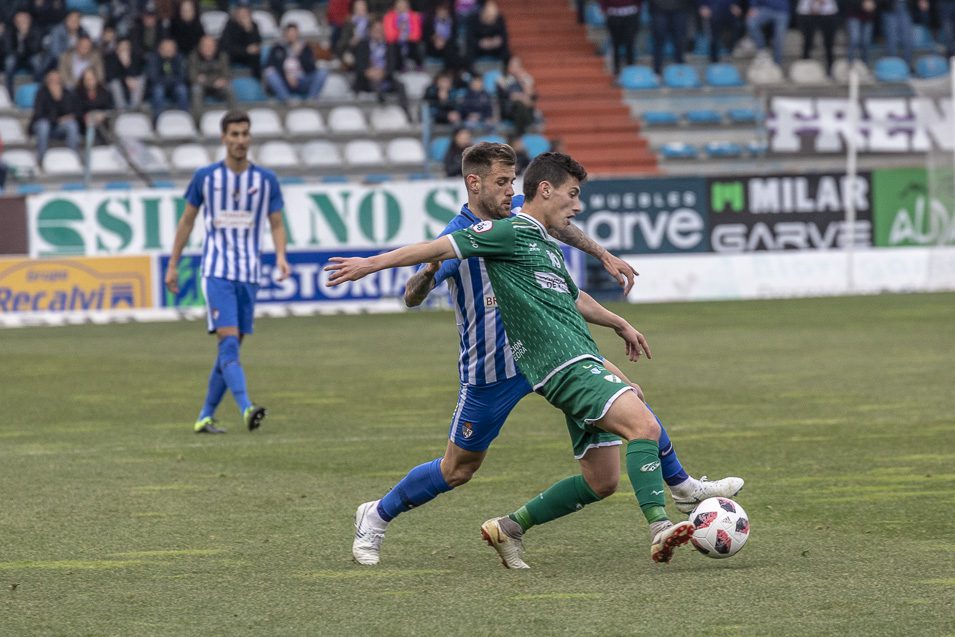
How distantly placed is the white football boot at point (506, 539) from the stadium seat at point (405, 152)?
19.9m

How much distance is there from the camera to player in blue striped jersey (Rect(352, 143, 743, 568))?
6199 millimetres

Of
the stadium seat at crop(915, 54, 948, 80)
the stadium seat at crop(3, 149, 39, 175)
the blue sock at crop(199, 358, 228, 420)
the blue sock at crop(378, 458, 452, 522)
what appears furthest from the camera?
the stadium seat at crop(915, 54, 948, 80)

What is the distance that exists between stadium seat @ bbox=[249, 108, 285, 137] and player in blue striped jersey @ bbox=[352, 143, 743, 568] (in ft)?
65.0

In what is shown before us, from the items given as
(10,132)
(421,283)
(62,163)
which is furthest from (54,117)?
(421,283)

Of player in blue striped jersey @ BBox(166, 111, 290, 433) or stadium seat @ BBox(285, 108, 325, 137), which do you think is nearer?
player in blue striped jersey @ BBox(166, 111, 290, 433)

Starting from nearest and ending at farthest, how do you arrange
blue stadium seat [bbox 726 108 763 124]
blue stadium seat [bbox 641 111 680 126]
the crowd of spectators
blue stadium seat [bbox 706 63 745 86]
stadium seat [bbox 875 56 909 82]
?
1. blue stadium seat [bbox 726 108 763 124]
2. blue stadium seat [bbox 641 111 680 126]
3. the crowd of spectators
4. blue stadium seat [bbox 706 63 745 86]
5. stadium seat [bbox 875 56 909 82]

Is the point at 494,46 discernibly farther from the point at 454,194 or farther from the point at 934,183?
the point at 934,183

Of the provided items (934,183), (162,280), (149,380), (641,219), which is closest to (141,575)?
(149,380)

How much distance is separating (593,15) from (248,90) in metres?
7.17

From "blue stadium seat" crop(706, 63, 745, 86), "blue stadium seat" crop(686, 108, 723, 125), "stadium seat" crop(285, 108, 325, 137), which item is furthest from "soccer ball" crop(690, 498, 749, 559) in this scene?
"blue stadium seat" crop(706, 63, 745, 86)

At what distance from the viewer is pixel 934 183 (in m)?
25.0

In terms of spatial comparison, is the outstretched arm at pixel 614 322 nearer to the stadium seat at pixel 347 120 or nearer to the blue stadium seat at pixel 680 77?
the stadium seat at pixel 347 120

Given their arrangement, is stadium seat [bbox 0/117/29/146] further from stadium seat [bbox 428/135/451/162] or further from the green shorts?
the green shorts

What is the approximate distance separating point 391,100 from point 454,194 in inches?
162
